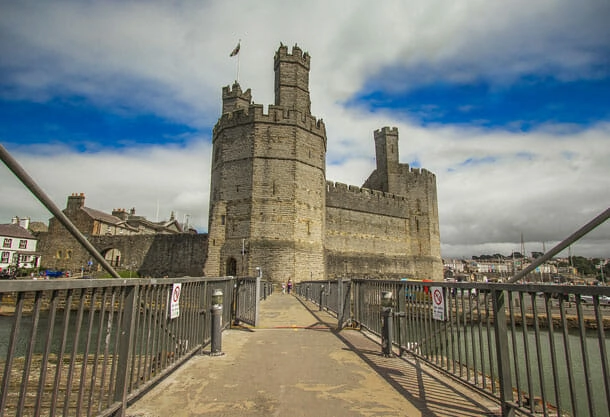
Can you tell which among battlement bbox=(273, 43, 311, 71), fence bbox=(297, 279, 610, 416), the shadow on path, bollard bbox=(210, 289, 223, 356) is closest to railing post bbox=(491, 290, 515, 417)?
fence bbox=(297, 279, 610, 416)

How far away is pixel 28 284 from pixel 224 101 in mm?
28622

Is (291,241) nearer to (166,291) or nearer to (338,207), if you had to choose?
(338,207)

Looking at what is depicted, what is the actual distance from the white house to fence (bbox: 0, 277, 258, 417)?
137 feet

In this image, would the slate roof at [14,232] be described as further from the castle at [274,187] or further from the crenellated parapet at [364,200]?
the crenellated parapet at [364,200]

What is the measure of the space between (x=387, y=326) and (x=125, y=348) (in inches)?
136

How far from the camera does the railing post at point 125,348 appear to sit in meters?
2.85

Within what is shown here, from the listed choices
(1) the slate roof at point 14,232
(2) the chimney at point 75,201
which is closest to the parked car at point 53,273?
(2) the chimney at point 75,201

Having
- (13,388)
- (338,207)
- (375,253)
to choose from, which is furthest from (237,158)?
(13,388)

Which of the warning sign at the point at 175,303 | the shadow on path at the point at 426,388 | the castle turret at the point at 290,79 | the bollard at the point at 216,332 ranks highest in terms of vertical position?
the castle turret at the point at 290,79

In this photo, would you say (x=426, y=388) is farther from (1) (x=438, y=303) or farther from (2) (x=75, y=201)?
(2) (x=75, y=201)

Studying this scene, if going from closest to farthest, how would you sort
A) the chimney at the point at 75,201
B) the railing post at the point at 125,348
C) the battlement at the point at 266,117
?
the railing post at the point at 125,348 < the battlement at the point at 266,117 < the chimney at the point at 75,201

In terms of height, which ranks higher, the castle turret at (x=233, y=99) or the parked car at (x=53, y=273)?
the castle turret at (x=233, y=99)

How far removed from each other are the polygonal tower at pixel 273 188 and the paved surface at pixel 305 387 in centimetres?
1716

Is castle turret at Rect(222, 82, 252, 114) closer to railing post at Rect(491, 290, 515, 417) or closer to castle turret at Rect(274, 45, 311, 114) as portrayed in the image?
castle turret at Rect(274, 45, 311, 114)
